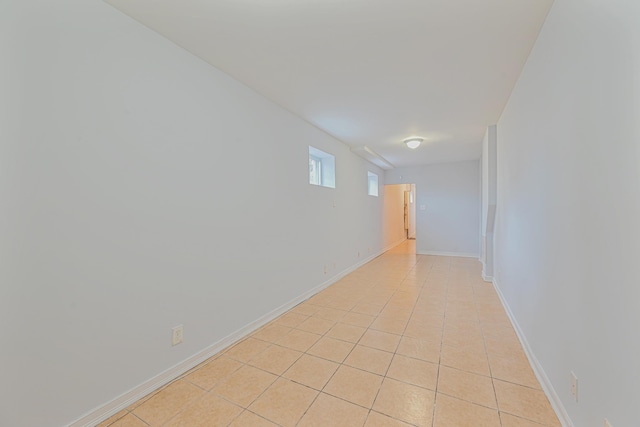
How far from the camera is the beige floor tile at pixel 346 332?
243cm

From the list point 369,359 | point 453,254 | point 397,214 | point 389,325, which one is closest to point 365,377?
point 369,359

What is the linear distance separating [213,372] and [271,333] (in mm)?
682

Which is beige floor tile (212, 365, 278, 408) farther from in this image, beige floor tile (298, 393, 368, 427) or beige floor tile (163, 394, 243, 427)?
beige floor tile (298, 393, 368, 427)

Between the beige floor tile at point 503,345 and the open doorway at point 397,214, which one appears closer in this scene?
the beige floor tile at point 503,345

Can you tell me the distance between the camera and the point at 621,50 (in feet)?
3.03

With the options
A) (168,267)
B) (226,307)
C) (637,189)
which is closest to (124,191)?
(168,267)

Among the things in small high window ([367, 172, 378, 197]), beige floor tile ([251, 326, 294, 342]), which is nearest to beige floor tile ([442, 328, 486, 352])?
beige floor tile ([251, 326, 294, 342])

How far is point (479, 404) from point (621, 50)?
6.07 feet

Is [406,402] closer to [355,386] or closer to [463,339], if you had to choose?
[355,386]

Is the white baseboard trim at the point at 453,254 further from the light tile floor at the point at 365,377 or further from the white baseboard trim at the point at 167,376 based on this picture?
the white baseboard trim at the point at 167,376

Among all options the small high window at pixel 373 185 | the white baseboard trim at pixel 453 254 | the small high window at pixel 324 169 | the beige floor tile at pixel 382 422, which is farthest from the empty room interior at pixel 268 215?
the white baseboard trim at pixel 453 254

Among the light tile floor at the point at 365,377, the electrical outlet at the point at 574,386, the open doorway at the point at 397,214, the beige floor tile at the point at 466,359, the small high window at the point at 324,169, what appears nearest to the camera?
the electrical outlet at the point at 574,386

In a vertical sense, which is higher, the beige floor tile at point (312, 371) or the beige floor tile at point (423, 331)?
the beige floor tile at point (423, 331)

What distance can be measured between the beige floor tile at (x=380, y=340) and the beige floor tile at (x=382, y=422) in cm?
74
